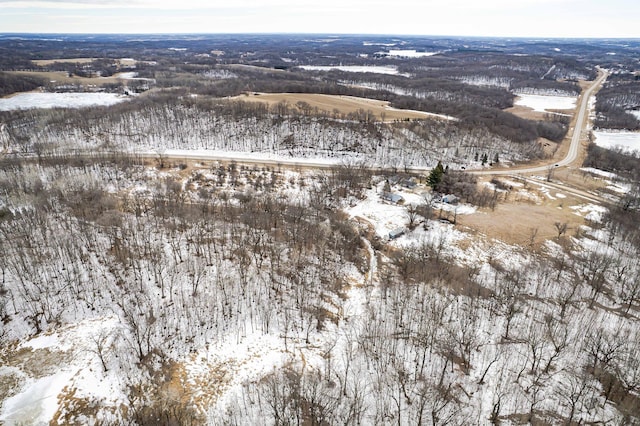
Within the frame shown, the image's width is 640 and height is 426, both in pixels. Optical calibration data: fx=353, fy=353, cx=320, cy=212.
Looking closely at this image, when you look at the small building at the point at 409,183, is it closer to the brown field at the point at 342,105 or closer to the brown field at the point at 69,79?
the brown field at the point at 342,105

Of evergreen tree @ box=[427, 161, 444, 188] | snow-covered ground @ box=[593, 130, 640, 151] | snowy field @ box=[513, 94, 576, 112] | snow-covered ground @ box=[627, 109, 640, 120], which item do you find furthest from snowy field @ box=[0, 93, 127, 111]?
snow-covered ground @ box=[627, 109, 640, 120]

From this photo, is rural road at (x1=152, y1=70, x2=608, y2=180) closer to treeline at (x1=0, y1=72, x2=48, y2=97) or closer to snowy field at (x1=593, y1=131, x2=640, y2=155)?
snowy field at (x1=593, y1=131, x2=640, y2=155)

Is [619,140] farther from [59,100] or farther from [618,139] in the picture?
[59,100]

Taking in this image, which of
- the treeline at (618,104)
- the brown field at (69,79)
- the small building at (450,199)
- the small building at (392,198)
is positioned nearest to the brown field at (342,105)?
the small building at (392,198)

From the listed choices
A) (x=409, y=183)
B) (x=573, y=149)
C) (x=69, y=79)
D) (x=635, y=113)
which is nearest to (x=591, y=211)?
(x=409, y=183)

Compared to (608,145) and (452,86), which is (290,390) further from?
(452,86)
